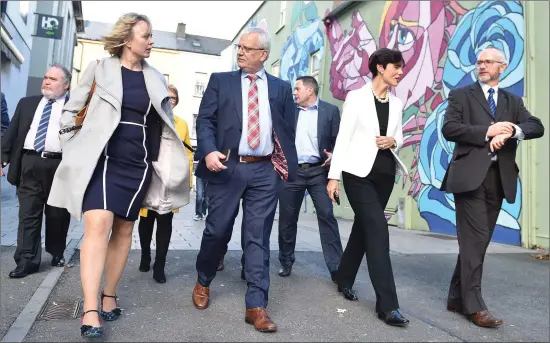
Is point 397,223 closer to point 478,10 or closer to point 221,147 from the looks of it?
point 478,10

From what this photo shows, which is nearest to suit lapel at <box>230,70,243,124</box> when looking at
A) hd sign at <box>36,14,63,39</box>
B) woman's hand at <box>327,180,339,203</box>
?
woman's hand at <box>327,180,339,203</box>

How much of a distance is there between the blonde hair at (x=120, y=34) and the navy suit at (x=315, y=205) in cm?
226

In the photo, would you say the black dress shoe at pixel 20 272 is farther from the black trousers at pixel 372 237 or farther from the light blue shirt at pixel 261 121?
the black trousers at pixel 372 237

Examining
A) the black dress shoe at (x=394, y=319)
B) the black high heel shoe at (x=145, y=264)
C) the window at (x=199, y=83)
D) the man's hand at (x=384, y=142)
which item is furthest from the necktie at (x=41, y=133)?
the window at (x=199, y=83)

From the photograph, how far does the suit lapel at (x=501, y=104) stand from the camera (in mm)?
3791

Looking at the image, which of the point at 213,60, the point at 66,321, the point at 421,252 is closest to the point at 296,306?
the point at 66,321

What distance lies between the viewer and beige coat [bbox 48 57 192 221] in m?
2.87

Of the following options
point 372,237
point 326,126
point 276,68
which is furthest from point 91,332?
point 276,68

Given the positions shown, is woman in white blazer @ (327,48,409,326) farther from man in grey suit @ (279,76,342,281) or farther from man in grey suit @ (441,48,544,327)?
man in grey suit @ (279,76,342,281)

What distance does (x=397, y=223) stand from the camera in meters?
10.6

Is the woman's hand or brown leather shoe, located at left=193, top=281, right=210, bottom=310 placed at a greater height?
the woman's hand

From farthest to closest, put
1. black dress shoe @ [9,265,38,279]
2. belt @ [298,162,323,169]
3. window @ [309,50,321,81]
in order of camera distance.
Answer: window @ [309,50,321,81]
belt @ [298,162,323,169]
black dress shoe @ [9,265,38,279]

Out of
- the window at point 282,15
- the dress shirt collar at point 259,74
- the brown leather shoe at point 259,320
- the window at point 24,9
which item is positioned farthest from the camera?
the window at point 282,15

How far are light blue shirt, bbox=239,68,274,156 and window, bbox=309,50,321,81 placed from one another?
40.1 feet
